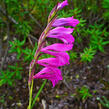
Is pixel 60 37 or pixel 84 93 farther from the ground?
pixel 60 37

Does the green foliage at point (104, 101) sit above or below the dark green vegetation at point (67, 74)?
below

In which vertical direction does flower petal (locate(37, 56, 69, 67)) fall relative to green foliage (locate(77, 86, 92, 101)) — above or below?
above

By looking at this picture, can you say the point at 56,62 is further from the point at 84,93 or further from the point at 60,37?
the point at 84,93

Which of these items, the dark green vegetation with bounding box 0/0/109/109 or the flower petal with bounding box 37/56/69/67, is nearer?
the flower petal with bounding box 37/56/69/67

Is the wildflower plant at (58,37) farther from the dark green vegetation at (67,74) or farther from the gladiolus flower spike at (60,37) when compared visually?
the dark green vegetation at (67,74)

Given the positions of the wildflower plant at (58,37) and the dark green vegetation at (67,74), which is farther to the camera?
the dark green vegetation at (67,74)

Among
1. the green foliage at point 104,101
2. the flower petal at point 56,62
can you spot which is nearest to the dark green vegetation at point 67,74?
the green foliage at point 104,101

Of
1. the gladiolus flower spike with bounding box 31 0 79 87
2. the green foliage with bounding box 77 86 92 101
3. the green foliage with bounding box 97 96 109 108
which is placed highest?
the gladiolus flower spike with bounding box 31 0 79 87

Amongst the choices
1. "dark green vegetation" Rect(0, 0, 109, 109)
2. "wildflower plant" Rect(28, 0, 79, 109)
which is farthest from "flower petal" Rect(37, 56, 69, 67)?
"dark green vegetation" Rect(0, 0, 109, 109)

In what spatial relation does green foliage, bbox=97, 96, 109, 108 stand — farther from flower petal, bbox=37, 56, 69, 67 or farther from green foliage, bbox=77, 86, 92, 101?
flower petal, bbox=37, 56, 69, 67

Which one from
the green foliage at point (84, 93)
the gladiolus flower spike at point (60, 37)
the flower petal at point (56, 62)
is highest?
the gladiolus flower spike at point (60, 37)

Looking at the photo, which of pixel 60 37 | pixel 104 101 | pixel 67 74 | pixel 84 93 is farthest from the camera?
pixel 67 74

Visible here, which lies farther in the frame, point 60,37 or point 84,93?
point 84,93

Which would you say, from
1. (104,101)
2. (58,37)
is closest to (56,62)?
(58,37)
